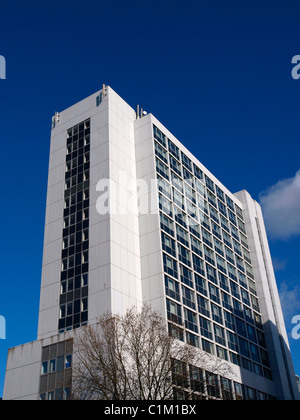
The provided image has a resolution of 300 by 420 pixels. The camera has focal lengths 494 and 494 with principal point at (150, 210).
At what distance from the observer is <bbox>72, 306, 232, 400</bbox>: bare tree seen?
148 ft

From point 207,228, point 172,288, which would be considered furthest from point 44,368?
point 207,228

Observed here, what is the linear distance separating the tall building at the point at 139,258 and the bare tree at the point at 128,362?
3623 millimetres

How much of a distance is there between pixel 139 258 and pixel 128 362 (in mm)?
16550

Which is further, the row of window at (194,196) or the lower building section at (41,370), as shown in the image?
the row of window at (194,196)

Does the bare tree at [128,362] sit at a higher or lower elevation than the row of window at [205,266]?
lower

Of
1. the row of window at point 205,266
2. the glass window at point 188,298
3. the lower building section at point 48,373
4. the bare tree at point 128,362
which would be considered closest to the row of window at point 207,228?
the row of window at point 205,266

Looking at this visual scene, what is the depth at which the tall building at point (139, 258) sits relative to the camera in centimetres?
5784

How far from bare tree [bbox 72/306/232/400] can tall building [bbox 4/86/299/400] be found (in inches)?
143

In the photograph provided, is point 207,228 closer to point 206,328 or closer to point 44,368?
point 206,328

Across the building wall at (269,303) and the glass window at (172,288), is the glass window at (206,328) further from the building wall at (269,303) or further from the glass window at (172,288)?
the building wall at (269,303)

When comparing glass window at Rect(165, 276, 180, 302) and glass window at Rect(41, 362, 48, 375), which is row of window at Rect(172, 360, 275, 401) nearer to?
glass window at Rect(165, 276, 180, 302)

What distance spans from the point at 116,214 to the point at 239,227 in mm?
38978

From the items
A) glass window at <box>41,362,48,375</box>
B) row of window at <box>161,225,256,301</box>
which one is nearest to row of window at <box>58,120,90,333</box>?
glass window at <box>41,362,48,375</box>
